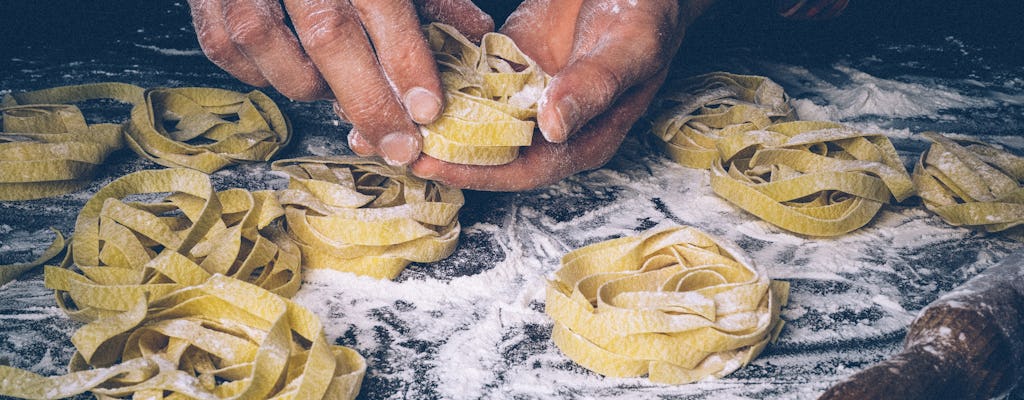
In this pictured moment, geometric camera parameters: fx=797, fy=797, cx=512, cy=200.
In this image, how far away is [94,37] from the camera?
3.88 m

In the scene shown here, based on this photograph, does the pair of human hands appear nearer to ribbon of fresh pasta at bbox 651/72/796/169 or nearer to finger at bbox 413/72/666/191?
finger at bbox 413/72/666/191

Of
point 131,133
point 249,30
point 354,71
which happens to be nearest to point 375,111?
point 354,71

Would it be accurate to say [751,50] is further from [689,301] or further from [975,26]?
[689,301]

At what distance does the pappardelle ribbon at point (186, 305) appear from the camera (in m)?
1.77

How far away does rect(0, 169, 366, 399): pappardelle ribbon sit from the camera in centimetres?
177

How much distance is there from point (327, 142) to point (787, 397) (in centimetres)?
194

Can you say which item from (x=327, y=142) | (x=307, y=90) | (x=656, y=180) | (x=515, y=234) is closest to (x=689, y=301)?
(x=515, y=234)

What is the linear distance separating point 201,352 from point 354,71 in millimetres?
824

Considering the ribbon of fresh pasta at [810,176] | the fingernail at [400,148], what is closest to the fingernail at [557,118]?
the fingernail at [400,148]

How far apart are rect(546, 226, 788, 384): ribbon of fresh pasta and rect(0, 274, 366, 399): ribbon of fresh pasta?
1.83 feet

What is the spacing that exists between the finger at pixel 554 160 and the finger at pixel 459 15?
0.52m

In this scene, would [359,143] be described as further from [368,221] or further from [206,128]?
[206,128]

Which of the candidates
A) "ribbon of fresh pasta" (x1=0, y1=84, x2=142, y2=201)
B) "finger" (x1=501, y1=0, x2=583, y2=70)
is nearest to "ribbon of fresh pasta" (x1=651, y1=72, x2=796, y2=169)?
"finger" (x1=501, y1=0, x2=583, y2=70)

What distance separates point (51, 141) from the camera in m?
2.80
